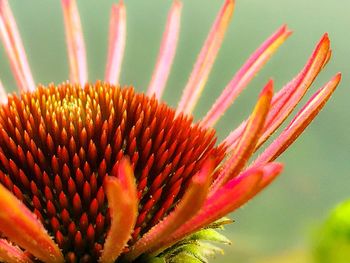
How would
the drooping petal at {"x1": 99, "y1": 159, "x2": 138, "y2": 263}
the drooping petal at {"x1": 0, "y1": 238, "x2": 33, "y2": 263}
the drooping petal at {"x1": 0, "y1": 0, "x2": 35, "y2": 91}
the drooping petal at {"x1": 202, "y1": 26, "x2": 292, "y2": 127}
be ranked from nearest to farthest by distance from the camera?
the drooping petal at {"x1": 99, "y1": 159, "x2": 138, "y2": 263}, the drooping petal at {"x1": 0, "y1": 238, "x2": 33, "y2": 263}, the drooping petal at {"x1": 202, "y1": 26, "x2": 292, "y2": 127}, the drooping petal at {"x1": 0, "y1": 0, "x2": 35, "y2": 91}

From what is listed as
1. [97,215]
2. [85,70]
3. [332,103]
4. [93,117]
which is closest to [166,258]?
[97,215]

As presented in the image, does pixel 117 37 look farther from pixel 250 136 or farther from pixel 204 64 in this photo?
pixel 250 136

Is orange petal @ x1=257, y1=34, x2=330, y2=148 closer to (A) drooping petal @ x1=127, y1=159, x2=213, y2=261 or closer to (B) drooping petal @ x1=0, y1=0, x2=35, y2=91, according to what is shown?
(A) drooping petal @ x1=127, y1=159, x2=213, y2=261

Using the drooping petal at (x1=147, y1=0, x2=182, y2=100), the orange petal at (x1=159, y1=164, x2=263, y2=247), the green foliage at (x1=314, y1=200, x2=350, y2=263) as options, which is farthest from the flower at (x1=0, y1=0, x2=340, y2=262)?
the green foliage at (x1=314, y1=200, x2=350, y2=263)

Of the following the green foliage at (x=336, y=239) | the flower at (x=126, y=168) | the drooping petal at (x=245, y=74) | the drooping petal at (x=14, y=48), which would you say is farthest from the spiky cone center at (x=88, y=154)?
the green foliage at (x=336, y=239)

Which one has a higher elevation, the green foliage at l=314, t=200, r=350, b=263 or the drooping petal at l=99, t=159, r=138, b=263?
the green foliage at l=314, t=200, r=350, b=263
